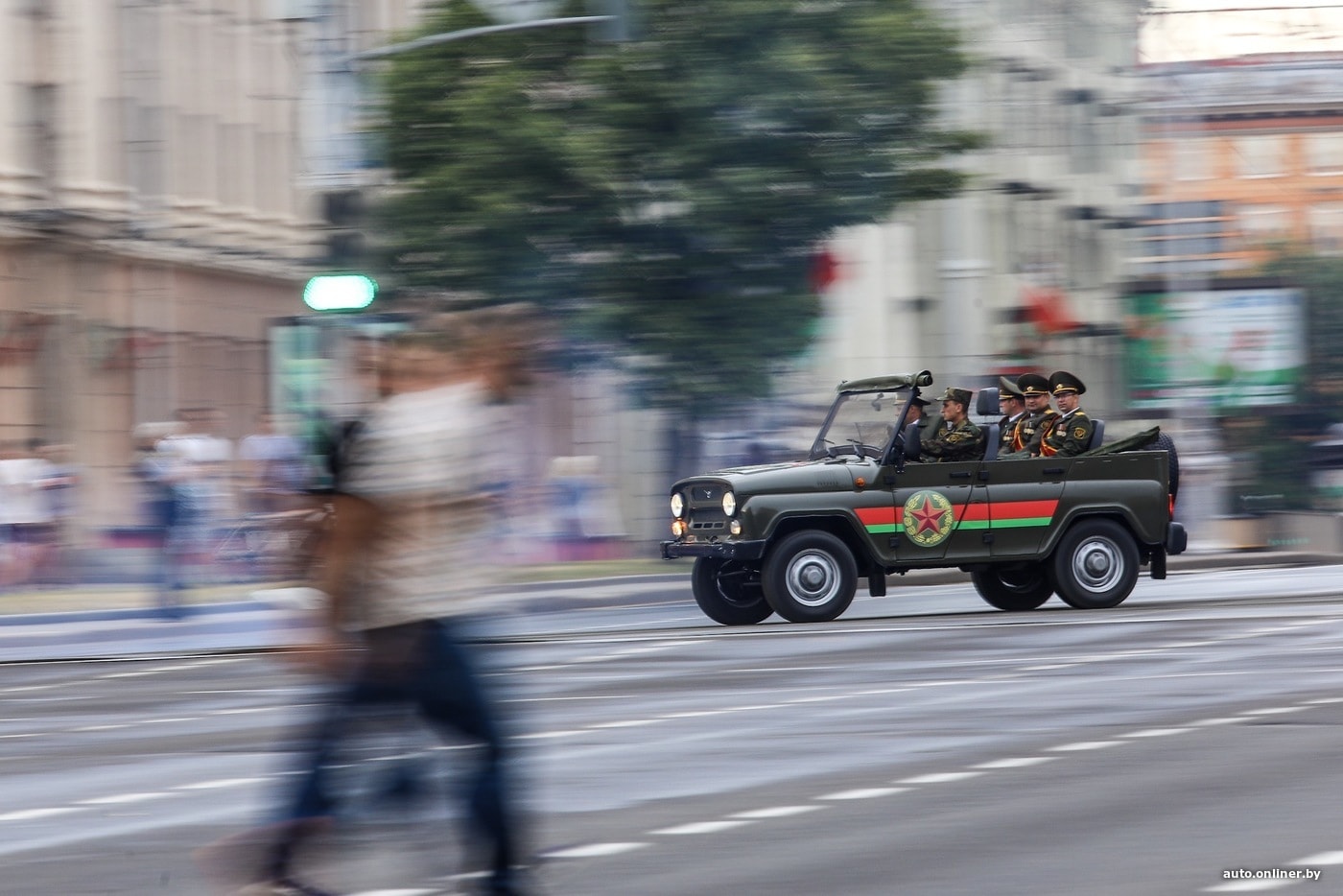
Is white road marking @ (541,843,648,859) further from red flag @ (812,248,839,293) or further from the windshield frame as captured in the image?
red flag @ (812,248,839,293)

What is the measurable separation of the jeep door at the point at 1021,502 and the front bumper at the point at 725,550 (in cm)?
167

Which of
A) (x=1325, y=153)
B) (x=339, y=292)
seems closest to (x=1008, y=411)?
(x=339, y=292)

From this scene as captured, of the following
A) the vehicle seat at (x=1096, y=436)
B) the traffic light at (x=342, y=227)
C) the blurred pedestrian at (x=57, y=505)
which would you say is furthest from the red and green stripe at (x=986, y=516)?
the blurred pedestrian at (x=57, y=505)

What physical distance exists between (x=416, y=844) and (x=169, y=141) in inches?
1390

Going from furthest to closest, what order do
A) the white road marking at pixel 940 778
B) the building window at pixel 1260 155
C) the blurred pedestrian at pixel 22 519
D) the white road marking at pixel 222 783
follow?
the building window at pixel 1260 155
the blurred pedestrian at pixel 22 519
the white road marking at pixel 222 783
the white road marking at pixel 940 778

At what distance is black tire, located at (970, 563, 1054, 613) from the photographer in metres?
19.8

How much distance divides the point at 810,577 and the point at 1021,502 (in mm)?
1739

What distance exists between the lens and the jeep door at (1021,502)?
18516 millimetres

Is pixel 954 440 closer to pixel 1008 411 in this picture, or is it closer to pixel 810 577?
pixel 1008 411

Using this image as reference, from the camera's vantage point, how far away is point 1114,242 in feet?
174

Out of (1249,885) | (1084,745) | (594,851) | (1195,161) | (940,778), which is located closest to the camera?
(1249,885)

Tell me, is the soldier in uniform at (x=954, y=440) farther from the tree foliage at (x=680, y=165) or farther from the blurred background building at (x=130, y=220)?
the blurred background building at (x=130, y=220)

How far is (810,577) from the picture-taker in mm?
18453

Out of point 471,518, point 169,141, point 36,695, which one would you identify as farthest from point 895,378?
point 169,141
